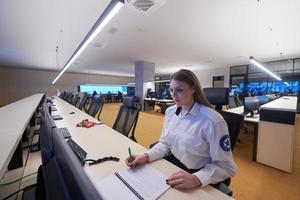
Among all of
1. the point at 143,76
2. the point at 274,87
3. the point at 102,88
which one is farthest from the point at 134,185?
the point at 102,88

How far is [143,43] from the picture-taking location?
4.96 meters

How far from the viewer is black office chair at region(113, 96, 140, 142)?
6.81 feet

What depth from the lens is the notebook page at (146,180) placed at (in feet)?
2.35

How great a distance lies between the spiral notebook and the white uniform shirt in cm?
17

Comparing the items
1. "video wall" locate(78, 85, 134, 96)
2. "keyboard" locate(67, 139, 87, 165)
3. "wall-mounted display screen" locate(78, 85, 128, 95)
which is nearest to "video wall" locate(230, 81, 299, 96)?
"keyboard" locate(67, 139, 87, 165)

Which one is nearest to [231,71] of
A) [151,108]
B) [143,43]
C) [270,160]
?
[151,108]

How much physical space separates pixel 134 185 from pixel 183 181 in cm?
26

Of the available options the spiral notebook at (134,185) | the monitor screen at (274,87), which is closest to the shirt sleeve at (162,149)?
the spiral notebook at (134,185)

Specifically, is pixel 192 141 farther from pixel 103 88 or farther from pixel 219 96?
pixel 103 88

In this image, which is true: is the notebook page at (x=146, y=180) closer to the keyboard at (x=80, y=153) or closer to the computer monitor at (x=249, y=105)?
the keyboard at (x=80, y=153)

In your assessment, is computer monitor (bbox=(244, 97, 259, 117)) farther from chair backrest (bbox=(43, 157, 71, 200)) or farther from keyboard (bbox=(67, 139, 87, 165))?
chair backrest (bbox=(43, 157, 71, 200))

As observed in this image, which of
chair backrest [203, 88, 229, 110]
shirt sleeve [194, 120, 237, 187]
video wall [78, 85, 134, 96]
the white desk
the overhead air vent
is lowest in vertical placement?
the white desk

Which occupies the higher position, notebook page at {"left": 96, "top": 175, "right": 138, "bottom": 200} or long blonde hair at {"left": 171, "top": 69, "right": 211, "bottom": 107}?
long blonde hair at {"left": 171, "top": 69, "right": 211, "bottom": 107}

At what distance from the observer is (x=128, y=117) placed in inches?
87.6
